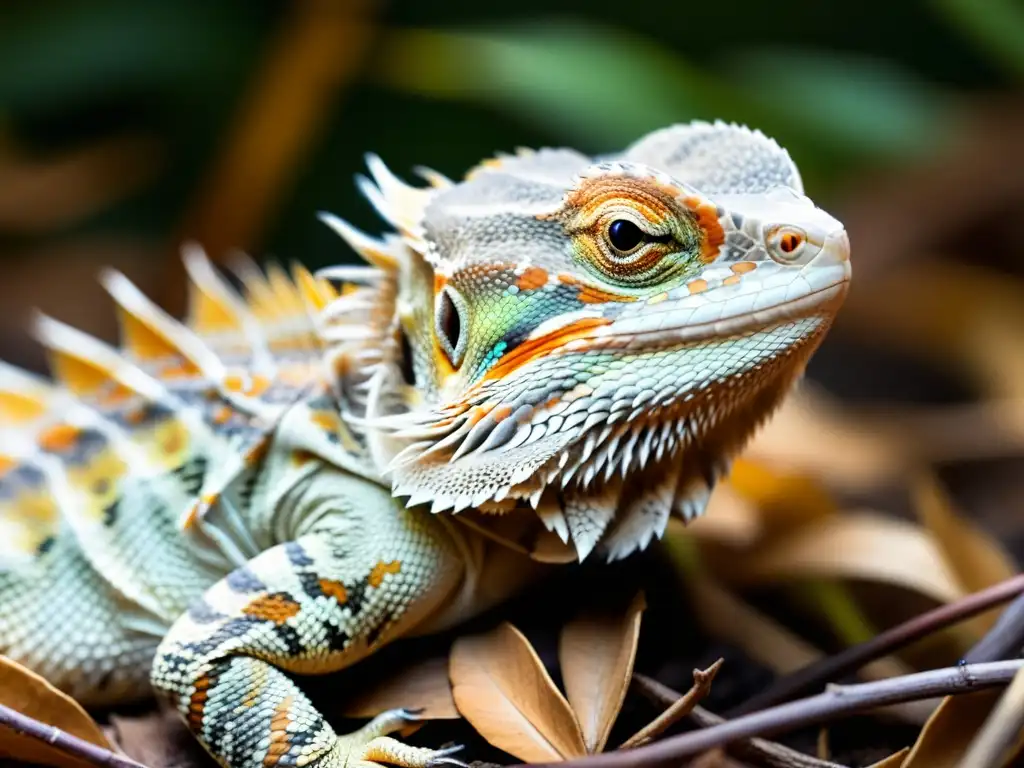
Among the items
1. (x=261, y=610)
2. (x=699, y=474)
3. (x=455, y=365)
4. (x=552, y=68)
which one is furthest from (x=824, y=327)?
(x=552, y=68)

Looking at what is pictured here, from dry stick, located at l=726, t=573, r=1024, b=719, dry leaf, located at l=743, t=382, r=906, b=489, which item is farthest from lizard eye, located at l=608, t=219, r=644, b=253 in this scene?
dry leaf, located at l=743, t=382, r=906, b=489

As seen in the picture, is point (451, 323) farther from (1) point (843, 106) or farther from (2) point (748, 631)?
(1) point (843, 106)

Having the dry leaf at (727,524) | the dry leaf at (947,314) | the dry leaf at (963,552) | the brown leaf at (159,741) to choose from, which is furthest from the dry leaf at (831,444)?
the brown leaf at (159,741)

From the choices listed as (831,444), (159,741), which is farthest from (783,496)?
(159,741)

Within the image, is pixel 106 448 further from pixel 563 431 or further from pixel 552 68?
pixel 552 68

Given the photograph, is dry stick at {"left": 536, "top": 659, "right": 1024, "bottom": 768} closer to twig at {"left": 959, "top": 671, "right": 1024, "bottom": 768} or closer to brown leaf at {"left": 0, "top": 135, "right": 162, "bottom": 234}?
twig at {"left": 959, "top": 671, "right": 1024, "bottom": 768}
